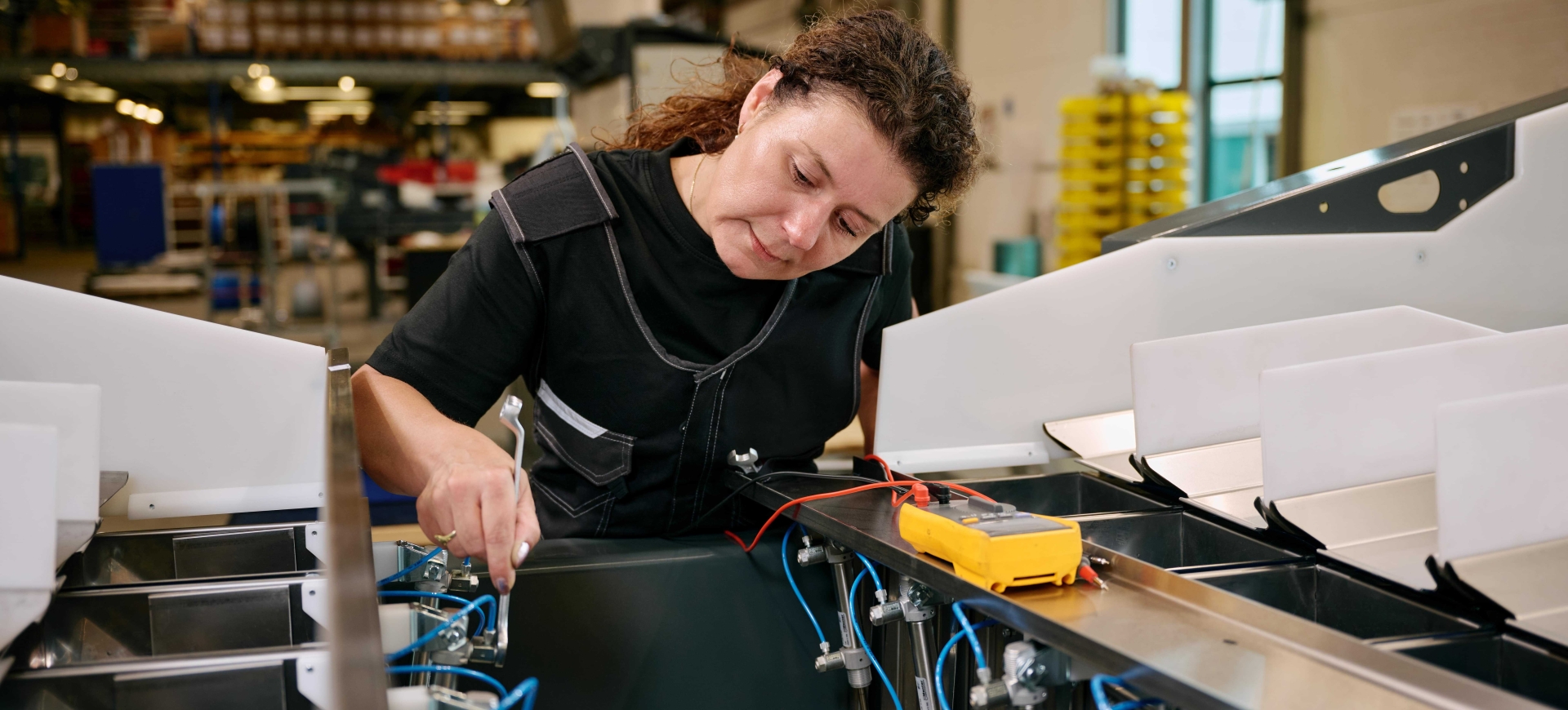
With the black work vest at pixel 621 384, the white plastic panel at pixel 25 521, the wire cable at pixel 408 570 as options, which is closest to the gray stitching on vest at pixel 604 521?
the black work vest at pixel 621 384

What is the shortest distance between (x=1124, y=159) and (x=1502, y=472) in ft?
14.9

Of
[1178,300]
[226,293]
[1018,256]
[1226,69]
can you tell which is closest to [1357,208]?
[1178,300]

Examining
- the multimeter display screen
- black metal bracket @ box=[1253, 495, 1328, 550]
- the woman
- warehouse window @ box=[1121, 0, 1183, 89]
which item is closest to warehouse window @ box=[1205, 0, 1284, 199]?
warehouse window @ box=[1121, 0, 1183, 89]

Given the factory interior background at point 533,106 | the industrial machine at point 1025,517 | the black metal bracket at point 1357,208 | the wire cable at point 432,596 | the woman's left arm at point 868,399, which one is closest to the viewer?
the industrial machine at point 1025,517

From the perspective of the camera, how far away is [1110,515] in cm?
99

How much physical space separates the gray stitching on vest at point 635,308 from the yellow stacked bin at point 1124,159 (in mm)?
4044

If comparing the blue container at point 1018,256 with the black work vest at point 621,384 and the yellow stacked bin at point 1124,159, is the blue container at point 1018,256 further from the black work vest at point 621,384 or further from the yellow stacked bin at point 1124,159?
the black work vest at point 621,384

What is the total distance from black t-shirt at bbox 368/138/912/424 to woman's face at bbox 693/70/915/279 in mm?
85

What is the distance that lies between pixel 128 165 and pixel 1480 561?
29.7 feet

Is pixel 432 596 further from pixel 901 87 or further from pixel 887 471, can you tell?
pixel 901 87

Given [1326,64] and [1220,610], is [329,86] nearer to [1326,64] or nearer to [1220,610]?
[1326,64]

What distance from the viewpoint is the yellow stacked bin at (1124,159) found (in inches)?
192

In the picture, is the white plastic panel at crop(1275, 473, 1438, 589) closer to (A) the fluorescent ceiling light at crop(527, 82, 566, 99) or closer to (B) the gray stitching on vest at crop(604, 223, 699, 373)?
(B) the gray stitching on vest at crop(604, 223, 699, 373)

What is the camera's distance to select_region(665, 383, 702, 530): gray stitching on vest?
A: 120cm
